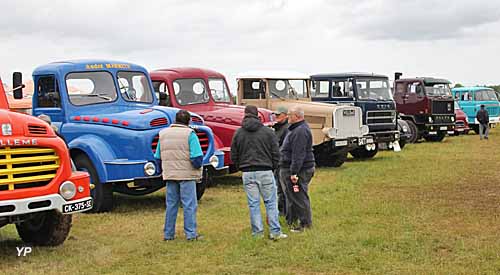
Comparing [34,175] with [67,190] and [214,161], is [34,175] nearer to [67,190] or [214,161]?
[67,190]

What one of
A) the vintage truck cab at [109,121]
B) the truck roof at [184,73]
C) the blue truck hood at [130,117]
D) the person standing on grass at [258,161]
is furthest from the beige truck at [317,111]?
the person standing on grass at [258,161]

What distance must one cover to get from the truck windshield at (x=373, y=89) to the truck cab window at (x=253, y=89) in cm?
320

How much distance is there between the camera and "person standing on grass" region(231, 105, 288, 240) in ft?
26.5

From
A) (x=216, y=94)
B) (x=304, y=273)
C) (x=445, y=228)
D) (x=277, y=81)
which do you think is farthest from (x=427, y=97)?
(x=304, y=273)

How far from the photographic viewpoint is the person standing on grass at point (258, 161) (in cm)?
806

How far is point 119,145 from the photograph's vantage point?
10086 mm

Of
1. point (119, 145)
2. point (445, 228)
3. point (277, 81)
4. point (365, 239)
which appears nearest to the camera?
point (365, 239)

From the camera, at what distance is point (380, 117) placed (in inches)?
734

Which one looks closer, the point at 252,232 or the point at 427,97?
the point at 252,232

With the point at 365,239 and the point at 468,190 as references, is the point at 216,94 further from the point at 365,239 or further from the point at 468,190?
the point at 365,239

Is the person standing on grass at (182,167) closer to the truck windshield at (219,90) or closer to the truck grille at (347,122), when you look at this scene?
the truck windshield at (219,90)

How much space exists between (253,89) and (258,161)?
8566mm

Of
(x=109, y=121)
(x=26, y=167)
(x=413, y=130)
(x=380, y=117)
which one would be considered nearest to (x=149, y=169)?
(x=109, y=121)

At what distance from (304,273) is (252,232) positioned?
1826mm
